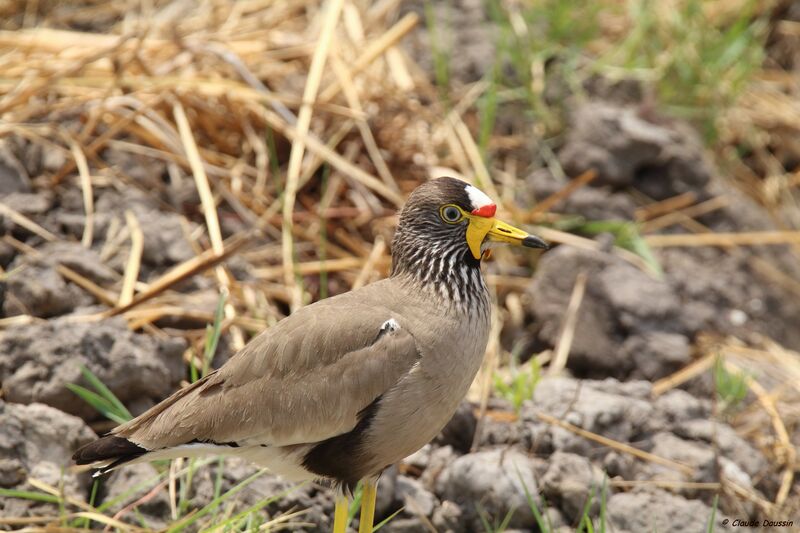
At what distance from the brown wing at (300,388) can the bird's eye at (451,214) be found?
1.28 ft

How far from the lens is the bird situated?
315 cm

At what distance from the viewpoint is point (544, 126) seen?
18.6ft

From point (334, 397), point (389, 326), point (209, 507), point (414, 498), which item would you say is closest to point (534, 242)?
point (389, 326)

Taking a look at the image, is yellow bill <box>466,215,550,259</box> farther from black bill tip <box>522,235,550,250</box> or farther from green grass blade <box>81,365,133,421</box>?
green grass blade <box>81,365,133,421</box>

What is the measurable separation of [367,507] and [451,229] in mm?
911

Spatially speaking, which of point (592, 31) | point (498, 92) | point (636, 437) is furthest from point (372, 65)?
point (636, 437)

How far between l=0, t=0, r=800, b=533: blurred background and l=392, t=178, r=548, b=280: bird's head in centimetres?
74

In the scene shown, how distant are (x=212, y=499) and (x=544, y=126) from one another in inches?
117

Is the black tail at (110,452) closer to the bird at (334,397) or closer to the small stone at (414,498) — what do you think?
the bird at (334,397)

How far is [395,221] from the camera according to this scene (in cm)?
497

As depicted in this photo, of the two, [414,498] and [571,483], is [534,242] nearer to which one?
[571,483]

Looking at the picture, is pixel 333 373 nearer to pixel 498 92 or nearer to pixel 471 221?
pixel 471 221

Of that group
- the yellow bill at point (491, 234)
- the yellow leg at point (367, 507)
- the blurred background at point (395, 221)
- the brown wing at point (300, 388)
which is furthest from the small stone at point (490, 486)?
the yellow bill at point (491, 234)

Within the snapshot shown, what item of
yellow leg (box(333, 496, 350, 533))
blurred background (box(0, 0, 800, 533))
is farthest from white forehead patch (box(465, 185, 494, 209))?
yellow leg (box(333, 496, 350, 533))
